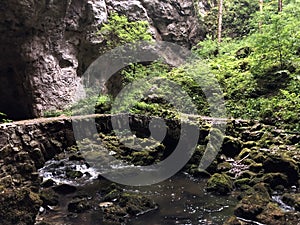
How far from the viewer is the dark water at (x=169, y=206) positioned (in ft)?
21.0

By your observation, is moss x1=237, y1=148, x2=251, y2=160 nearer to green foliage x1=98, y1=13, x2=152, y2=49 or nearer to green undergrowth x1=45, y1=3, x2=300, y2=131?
green undergrowth x1=45, y1=3, x2=300, y2=131

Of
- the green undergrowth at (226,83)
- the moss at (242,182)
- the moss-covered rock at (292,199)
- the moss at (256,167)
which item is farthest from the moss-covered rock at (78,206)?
the green undergrowth at (226,83)

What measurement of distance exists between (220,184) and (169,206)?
1610mm

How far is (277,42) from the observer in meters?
12.2

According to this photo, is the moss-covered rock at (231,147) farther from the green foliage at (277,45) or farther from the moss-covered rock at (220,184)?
the green foliage at (277,45)

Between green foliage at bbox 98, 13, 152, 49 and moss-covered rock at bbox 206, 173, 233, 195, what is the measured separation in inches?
338

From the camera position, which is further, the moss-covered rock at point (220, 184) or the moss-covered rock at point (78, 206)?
the moss-covered rock at point (220, 184)

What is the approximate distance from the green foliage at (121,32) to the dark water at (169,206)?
7.95m

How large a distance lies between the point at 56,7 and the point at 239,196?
10.9m

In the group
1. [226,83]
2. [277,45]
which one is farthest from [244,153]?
[226,83]

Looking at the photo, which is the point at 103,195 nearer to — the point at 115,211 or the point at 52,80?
the point at 115,211

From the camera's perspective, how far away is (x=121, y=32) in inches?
586

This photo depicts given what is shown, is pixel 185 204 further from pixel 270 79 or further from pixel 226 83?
pixel 226 83

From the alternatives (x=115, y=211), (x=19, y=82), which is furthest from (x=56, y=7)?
(x=115, y=211)
